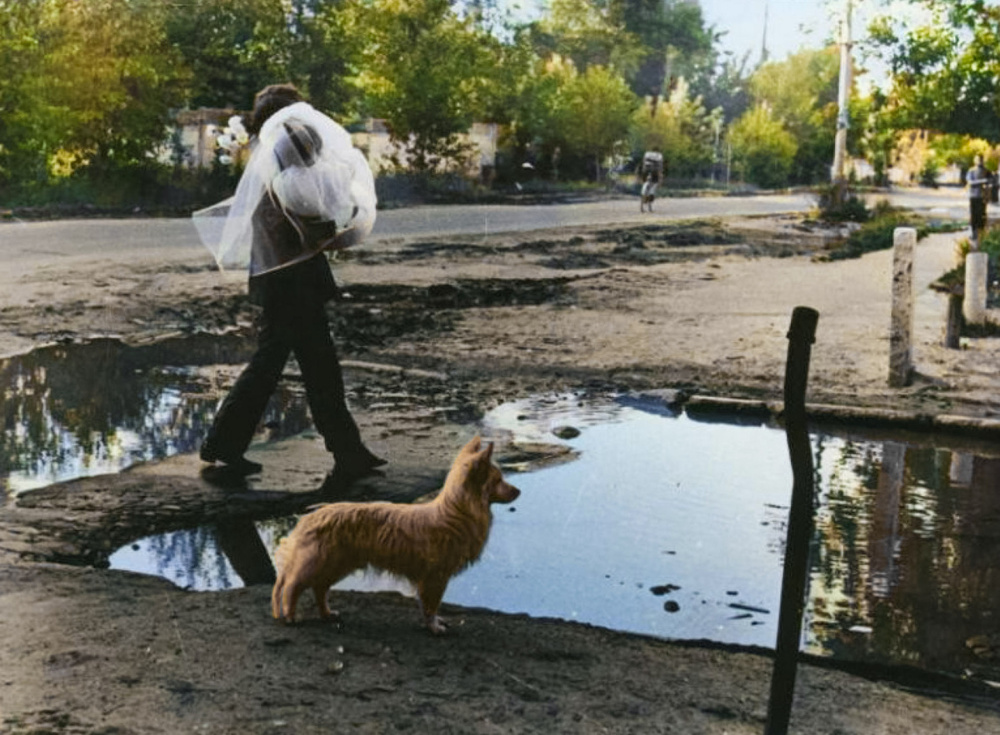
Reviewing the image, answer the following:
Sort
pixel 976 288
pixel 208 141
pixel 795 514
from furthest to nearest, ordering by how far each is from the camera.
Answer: pixel 976 288 → pixel 208 141 → pixel 795 514

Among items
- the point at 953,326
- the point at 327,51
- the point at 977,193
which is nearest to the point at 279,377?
the point at 327,51

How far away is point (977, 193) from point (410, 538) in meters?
5.09

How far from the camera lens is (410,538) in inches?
103

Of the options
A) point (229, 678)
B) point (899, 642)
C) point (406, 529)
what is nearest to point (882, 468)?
point (899, 642)

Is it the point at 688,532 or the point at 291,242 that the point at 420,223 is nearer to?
the point at 291,242

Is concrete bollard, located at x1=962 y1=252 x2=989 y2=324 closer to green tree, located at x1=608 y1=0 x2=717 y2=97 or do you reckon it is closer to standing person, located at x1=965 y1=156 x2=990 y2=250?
standing person, located at x1=965 y1=156 x2=990 y2=250

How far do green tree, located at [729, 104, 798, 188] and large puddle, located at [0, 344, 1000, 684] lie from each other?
3.11 feet

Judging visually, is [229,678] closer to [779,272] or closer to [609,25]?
[609,25]

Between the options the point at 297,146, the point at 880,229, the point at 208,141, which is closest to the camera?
the point at 297,146

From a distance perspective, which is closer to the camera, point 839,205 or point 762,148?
point 762,148

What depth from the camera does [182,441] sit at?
170 inches

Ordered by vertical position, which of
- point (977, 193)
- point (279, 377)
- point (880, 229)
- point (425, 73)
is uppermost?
point (425, 73)

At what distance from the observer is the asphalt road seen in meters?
4.94

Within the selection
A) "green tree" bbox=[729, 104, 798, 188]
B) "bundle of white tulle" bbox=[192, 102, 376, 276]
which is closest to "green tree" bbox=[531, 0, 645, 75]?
"green tree" bbox=[729, 104, 798, 188]
